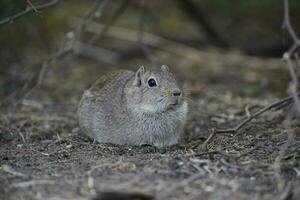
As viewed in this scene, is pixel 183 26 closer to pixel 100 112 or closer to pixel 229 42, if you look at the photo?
pixel 229 42

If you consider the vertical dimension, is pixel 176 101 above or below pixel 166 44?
below

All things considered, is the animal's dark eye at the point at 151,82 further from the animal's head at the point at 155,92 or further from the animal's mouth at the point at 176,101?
the animal's mouth at the point at 176,101

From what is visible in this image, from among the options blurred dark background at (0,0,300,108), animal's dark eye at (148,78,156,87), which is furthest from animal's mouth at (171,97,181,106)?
blurred dark background at (0,0,300,108)

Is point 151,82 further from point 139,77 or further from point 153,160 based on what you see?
point 153,160

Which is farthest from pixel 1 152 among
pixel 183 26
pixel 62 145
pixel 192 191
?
pixel 183 26

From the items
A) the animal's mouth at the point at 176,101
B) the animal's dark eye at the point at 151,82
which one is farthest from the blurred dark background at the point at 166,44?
the animal's mouth at the point at 176,101

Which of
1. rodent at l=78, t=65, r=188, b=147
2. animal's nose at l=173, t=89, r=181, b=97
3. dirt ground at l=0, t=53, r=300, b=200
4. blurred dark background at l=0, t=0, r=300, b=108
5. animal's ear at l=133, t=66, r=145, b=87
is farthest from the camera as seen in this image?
blurred dark background at l=0, t=0, r=300, b=108

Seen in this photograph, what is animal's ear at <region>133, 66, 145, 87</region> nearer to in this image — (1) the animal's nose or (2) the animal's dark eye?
(2) the animal's dark eye

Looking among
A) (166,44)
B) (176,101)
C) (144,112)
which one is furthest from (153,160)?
(166,44)
